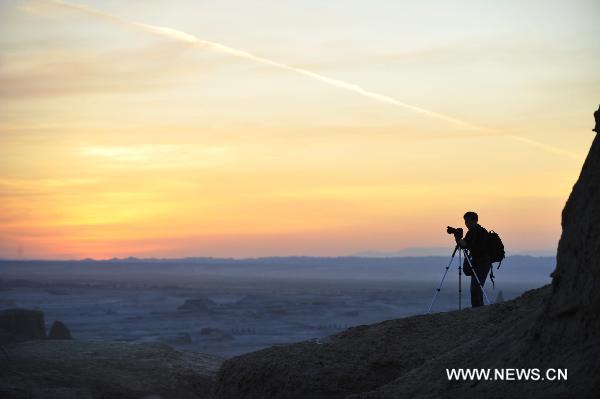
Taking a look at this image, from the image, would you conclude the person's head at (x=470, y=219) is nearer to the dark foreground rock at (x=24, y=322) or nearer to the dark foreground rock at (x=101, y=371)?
the dark foreground rock at (x=101, y=371)

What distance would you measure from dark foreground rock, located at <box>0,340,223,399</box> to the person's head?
22.9 ft

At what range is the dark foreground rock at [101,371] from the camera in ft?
55.2

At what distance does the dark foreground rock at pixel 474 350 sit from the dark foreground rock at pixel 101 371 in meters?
4.90

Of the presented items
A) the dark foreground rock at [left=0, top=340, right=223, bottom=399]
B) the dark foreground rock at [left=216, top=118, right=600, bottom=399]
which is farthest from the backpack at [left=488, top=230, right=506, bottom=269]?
the dark foreground rock at [left=0, top=340, right=223, bottom=399]

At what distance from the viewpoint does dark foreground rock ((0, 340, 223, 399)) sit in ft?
55.2

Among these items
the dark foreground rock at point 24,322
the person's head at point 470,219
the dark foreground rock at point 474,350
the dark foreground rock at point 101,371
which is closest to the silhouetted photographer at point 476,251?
the person's head at point 470,219

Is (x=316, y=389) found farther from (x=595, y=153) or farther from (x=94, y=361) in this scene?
(x=94, y=361)

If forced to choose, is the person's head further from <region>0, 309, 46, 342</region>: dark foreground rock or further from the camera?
<region>0, 309, 46, 342</region>: dark foreground rock

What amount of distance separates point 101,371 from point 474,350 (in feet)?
32.6

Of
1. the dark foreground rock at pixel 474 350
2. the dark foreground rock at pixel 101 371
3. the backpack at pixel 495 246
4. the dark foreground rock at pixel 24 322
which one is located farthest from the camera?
the dark foreground rock at pixel 24 322

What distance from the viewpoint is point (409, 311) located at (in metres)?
146

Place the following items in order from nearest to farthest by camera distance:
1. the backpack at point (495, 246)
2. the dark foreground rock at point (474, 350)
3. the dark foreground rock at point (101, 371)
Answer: the dark foreground rock at point (474, 350)
the backpack at point (495, 246)
the dark foreground rock at point (101, 371)

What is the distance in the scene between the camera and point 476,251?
1594 centimetres

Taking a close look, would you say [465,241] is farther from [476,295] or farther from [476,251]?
[476,295]
